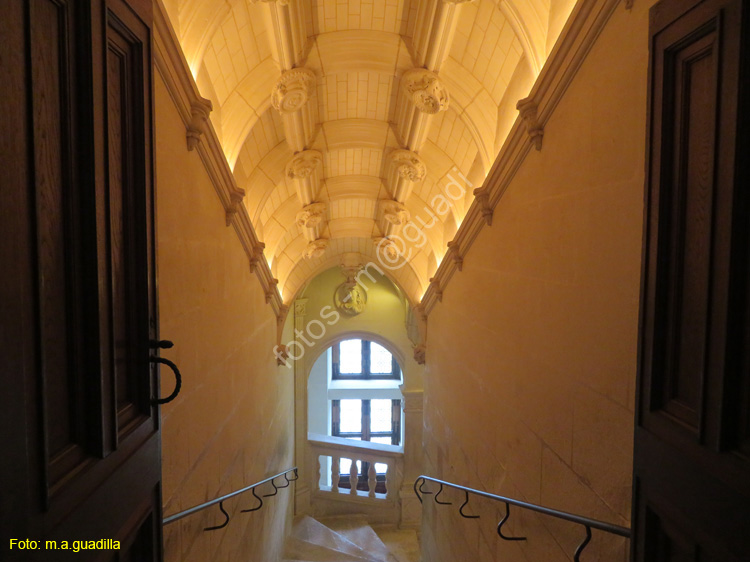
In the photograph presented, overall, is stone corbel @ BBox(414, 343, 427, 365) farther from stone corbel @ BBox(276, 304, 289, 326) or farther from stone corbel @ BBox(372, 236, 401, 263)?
stone corbel @ BBox(276, 304, 289, 326)

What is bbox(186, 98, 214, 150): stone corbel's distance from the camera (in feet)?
8.24

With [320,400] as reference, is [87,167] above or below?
above

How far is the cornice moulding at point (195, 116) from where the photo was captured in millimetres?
2031

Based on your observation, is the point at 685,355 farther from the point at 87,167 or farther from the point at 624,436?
the point at 87,167

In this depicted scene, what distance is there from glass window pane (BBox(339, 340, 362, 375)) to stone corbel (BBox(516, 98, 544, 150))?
11953mm

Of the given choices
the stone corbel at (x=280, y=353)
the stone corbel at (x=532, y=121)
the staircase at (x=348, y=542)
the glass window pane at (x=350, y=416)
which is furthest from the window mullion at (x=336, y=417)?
the stone corbel at (x=532, y=121)

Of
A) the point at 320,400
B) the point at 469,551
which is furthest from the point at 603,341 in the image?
the point at 320,400

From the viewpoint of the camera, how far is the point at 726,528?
36.5 inches

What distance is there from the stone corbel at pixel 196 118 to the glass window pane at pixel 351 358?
39.1ft

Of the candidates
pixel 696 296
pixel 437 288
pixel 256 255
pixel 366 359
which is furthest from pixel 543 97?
pixel 366 359

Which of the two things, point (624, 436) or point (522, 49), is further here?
point (522, 49)

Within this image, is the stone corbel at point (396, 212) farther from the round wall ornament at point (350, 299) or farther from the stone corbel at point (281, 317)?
the round wall ornament at point (350, 299)

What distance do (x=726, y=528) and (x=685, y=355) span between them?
381 millimetres

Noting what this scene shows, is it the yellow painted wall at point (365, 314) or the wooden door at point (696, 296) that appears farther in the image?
the yellow painted wall at point (365, 314)
